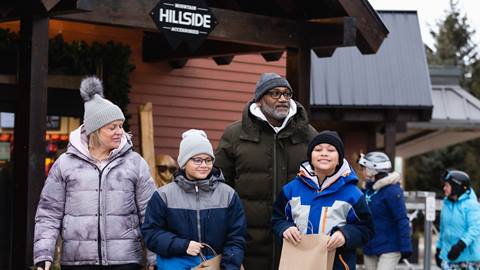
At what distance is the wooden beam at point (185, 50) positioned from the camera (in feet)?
35.8

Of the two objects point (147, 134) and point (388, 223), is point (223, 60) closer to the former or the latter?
point (147, 134)

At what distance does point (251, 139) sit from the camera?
20.8 ft

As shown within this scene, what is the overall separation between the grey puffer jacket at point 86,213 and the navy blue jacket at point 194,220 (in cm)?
24

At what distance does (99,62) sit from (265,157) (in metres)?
5.21

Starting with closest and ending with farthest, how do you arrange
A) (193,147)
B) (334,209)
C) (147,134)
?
(193,147) < (334,209) < (147,134)

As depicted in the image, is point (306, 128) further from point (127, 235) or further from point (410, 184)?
point (410, 184)

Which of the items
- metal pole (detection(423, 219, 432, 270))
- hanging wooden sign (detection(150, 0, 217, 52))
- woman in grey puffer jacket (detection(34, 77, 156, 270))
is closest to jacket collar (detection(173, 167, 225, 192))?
woman in grey puffer jacket (detection(34, 77, 156, 270))

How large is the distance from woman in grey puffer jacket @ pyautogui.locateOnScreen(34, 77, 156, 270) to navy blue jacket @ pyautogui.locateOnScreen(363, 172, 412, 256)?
13.9 ft

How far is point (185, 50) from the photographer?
11.3 metres

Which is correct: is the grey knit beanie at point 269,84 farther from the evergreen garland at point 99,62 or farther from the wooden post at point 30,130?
the evergreen garland at point 99,62

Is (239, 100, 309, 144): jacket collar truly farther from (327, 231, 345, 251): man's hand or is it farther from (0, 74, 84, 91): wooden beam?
(0, 74, 84, 91): wooden beam

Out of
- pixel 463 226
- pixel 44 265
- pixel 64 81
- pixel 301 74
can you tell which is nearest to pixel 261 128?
pixel 44 265

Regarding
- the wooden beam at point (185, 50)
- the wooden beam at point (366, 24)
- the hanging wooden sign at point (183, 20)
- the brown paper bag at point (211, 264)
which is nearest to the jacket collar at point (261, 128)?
the brown paper bag at point (211, 264)

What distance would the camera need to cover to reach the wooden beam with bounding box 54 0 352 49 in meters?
7.74
